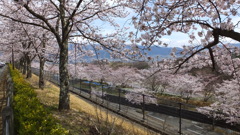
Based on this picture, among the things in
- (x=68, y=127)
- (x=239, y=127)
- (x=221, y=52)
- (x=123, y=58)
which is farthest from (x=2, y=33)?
(x=239, y=127)

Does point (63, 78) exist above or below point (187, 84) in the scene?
above

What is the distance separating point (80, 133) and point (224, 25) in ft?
16.7

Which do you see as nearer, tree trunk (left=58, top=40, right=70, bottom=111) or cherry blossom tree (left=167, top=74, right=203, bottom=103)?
tree trunk (left=58, top=40, right=70, bottom=111)

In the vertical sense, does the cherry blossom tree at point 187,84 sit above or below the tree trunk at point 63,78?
below

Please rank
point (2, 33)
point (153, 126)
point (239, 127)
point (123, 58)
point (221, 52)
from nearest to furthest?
point (221, 52) < point (153, 126) < point (123, 58) < point (239, 127) < point (2, 33)

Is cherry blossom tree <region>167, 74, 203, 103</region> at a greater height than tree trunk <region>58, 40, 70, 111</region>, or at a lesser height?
lesser

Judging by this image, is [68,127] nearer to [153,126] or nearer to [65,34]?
[153,126]

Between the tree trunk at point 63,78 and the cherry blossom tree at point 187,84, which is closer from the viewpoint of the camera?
the tree trunk at point 63,78

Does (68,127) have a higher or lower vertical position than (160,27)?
lower

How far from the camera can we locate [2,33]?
714 inches

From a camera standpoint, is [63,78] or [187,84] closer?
[63,78]

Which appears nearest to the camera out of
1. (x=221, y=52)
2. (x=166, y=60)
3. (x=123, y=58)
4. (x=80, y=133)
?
(x=80, y=133)

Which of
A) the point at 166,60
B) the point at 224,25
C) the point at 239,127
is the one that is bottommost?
the point at 239,127

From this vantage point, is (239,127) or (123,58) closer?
(123,58)
